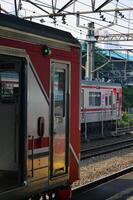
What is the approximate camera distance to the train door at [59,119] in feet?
24.1

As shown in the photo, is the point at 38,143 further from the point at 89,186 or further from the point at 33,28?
the point at 89,186

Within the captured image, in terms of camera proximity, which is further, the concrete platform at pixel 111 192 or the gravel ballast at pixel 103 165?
the gravel ballast at pixel 103 165

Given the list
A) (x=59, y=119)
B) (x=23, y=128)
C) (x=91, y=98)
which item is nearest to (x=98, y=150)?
(x=91, y=98)

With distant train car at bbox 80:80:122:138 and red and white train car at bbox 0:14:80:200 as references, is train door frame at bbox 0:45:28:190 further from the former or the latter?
distant train car at bbox 80:80:122:138

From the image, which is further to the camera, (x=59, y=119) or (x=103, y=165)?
(x=103, y=165)

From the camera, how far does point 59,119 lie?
757cm

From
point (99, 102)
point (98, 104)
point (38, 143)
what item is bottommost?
point (38, 143)

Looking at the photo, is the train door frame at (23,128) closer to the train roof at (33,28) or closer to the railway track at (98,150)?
the train roof at (33,28)

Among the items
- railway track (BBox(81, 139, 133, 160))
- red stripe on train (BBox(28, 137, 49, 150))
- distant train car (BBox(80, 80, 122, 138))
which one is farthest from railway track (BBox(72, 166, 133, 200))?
distant train car (BBox(80, 80, 122, 138))

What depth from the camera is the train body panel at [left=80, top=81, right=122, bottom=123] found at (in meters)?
28.1

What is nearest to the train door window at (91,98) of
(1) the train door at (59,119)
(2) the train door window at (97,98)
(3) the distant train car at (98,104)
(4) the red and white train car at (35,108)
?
(3) the distant train car at (98,104)

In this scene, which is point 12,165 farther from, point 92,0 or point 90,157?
point 92,0

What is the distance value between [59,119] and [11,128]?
3.37 feet

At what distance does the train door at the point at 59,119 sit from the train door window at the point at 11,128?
2.25 ft
